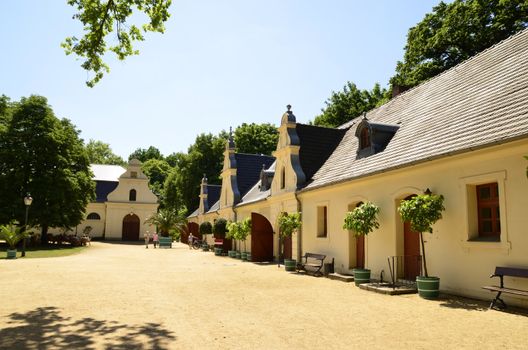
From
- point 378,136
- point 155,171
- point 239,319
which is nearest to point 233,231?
point 378,136

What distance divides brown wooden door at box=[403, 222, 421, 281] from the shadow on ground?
27.5 ft

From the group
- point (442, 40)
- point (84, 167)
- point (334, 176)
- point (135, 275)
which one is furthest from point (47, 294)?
point (84, 167)

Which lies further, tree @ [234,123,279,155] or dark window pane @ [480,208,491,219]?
tree @ [234,123,279,155]

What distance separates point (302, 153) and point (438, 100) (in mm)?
8009

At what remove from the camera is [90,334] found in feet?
22.4

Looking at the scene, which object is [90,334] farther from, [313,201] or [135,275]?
[313,201]

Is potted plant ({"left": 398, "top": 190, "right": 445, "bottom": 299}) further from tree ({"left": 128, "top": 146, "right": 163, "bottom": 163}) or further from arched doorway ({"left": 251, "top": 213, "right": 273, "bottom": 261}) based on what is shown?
tree ({"left": 128, "top": 146, "right": 163, "bottom": 163})

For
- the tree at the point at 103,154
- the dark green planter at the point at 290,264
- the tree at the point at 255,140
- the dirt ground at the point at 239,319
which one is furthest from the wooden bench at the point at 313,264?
the tree at the point at 103,154

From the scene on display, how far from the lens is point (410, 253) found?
13102 mm

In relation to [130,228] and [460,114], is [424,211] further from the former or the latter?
[130,228]

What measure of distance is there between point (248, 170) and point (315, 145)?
542 inches

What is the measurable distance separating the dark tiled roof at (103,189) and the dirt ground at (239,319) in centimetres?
4058

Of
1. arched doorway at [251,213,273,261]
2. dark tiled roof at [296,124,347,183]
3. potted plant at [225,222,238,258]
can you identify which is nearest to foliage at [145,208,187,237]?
potted plant at [225,222,238,258]

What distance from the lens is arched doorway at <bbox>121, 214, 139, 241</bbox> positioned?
51625 mm
